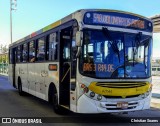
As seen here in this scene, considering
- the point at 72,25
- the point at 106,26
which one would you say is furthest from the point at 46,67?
the point at 106,26

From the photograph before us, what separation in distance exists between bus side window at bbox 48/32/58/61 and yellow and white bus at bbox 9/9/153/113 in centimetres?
23

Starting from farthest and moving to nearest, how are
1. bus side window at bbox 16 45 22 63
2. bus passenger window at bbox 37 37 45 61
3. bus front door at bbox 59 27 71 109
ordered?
1. bus side window at bbox 16 45 22 63
2. bus passenger window at bbox 37 37 45 61
3. bus front door at bbox 59 27 71 109

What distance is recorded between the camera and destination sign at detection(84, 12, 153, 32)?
8914 millimetres

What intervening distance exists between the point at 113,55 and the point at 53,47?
2.83 m

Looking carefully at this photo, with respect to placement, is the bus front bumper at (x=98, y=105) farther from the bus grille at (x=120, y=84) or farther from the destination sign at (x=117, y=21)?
the destination sign at (x=117, y=21)

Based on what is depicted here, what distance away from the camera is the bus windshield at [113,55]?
8.70m

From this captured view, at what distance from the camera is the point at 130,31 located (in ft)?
30.4

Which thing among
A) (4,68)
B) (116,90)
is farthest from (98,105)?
(4,68)

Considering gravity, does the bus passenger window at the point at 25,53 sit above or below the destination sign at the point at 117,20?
below

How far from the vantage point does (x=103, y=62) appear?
8.73 m

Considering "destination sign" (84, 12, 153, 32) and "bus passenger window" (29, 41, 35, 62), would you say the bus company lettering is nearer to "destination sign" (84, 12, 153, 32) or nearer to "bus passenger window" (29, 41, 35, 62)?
"destination sign" (84, 12, 153, 32)

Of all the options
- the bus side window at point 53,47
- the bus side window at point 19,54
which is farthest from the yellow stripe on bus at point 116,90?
the bus side window at point 19,54

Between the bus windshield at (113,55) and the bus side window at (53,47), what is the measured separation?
2.22m

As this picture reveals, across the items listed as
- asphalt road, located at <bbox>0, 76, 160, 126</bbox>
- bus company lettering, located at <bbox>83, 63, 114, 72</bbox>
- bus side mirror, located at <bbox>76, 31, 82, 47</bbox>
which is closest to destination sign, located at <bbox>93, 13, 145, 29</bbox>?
bus side mirror, located at <bbox>76, 31, 82, 47</bbox>
